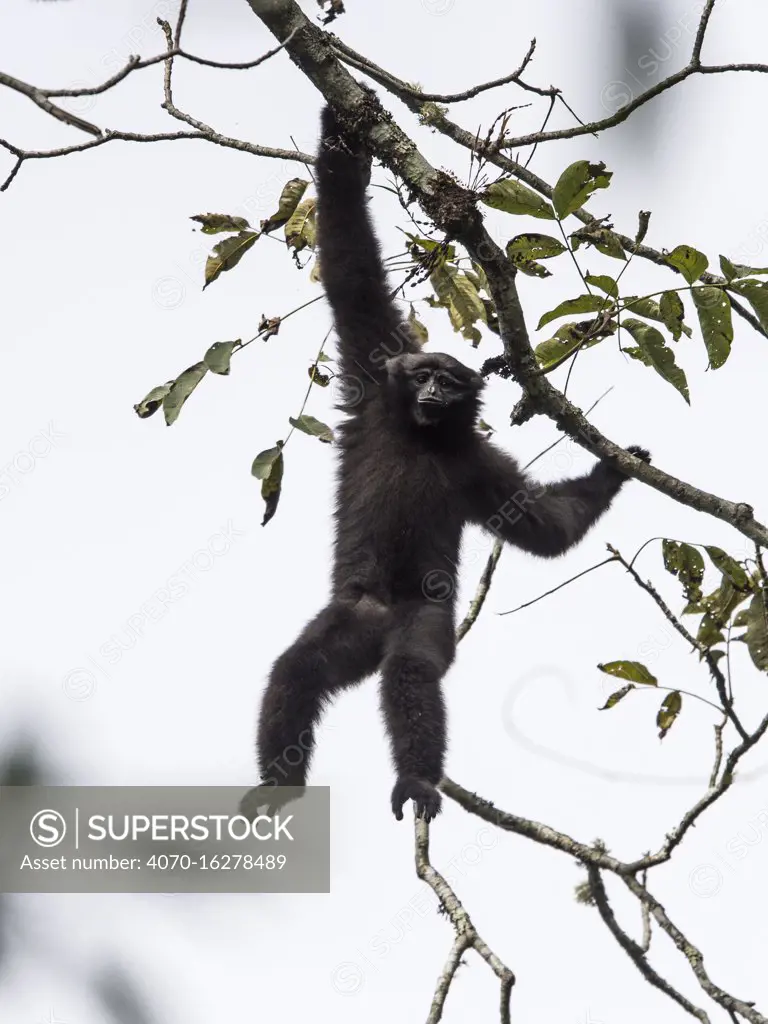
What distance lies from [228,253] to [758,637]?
14.0 ft

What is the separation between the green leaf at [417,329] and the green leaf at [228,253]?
1.95 metres

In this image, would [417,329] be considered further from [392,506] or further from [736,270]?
[736,270]

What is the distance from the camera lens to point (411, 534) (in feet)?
29.8

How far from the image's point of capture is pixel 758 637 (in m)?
6.71

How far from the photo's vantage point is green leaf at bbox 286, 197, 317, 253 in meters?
7.91

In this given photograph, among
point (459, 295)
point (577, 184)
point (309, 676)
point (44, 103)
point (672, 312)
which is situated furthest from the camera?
point (459, 295)

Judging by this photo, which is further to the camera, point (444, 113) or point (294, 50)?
point (444, 113)

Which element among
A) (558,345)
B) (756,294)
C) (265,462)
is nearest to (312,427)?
(265,462)

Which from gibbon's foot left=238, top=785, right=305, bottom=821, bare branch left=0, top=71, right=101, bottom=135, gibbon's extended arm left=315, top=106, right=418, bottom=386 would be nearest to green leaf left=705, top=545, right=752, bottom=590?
gibbon's foot left=238, top=785, right=305, bottom=821

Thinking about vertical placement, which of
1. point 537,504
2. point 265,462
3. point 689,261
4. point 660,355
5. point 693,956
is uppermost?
point 537,504

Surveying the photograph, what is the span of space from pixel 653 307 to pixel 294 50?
8.70ft

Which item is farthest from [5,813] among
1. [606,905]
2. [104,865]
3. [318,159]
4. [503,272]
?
[318,159]

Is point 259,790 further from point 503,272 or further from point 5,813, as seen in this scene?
point 5,813

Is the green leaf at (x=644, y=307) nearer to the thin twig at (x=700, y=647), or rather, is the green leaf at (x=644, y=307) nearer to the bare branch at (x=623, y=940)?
the thin twig at (x=700, y=647)
